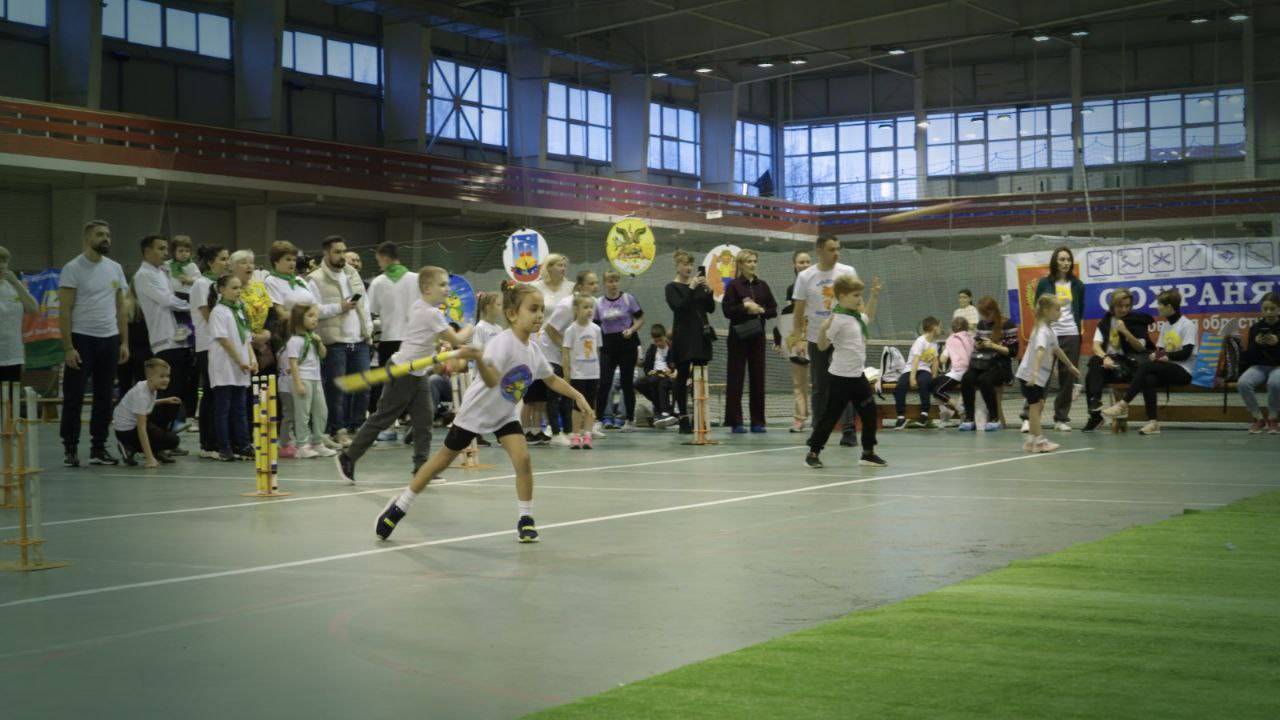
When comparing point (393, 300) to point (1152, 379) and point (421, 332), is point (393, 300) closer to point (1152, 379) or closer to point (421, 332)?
point (421, 332)

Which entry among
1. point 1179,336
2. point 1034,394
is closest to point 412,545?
point 1034,394

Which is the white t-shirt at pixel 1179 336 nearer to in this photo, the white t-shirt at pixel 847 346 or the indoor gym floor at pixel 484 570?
the indoor gym floor at pixel 484 570

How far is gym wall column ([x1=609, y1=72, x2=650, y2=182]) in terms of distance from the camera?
46.5 m

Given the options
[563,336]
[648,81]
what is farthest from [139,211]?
[563,336]

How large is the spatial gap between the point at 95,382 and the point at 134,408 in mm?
449

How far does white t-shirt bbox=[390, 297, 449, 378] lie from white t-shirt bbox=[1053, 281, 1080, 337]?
27.8 feet

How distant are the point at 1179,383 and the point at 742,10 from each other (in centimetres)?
2610

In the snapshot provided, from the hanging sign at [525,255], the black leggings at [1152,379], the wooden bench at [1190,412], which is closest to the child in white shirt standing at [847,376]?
the black leggings at [1152,379]

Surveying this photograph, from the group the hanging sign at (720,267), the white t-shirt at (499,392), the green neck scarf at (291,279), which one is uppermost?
the hanging sign at (720,267)

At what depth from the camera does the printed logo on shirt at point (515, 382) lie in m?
7.52

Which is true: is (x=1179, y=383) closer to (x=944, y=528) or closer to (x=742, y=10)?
(x=944, y=528)

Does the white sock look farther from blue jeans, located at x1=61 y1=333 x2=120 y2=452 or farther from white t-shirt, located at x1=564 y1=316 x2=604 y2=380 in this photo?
white t-shirt, located at x1=564 y1=316 x2=604 y2=380

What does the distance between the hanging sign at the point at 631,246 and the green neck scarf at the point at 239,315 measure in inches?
391

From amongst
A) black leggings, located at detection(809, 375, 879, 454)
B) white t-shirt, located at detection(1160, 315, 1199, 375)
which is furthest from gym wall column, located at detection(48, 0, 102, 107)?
black leggings, located at detection(809, 375, 879, 454)
